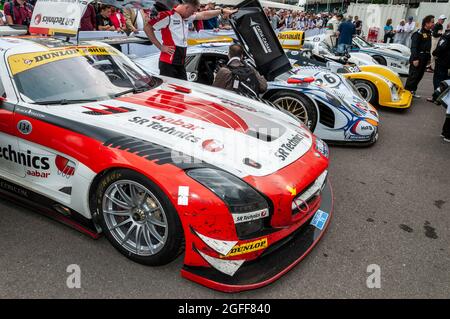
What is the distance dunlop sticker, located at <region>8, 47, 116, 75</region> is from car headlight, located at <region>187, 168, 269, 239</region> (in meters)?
1.64

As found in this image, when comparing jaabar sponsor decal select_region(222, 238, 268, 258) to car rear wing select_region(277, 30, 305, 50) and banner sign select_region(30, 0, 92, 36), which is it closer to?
banner sign select_region(30, 0, 92, 36)

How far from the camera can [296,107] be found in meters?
4.68

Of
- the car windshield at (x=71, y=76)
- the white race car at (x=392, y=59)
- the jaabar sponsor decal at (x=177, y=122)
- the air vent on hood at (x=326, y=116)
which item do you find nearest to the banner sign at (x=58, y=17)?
the car windshield at (x=71, y=76)

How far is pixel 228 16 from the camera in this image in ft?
14.3

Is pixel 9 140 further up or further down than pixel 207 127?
further down

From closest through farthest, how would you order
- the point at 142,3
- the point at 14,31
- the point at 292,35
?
1. the point at 14,31
2. the point at 292,35
3. the point at 142,3

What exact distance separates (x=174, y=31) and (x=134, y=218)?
2.72 m

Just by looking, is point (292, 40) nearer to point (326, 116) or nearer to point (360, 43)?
point (326, 116)

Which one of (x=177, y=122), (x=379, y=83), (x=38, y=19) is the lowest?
(x=379, y=83)

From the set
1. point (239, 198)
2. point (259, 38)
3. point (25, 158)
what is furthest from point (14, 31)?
point (239, 198)

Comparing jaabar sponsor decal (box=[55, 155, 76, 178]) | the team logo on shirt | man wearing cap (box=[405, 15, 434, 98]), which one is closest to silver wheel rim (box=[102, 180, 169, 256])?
jaabar sponsor decal (box=[55, 155, 76, 178])

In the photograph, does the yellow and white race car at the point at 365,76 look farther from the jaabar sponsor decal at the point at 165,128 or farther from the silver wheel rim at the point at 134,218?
the silver wheel rim at the point at 134,218

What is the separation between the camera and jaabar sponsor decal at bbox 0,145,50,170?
8.21 feet
